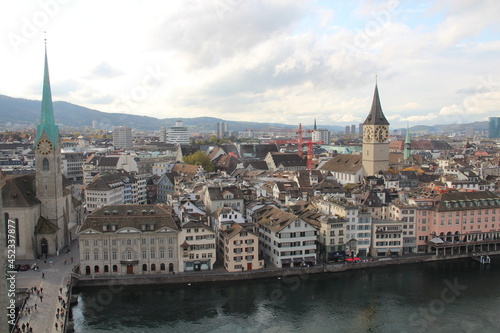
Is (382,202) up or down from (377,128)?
down

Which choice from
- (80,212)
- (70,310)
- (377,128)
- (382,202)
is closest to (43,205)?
(80,212)

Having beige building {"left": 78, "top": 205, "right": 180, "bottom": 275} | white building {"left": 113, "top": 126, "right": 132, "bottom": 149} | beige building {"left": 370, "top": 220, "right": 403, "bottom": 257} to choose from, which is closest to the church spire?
beige building {"left": 370, "top": 220, "right": 403, "bottom": 257}

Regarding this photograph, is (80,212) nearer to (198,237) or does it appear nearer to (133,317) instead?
(198,237)

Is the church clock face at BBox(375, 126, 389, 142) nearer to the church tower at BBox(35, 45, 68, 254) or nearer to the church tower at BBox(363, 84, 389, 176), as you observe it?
the church tower at BBox(363, 84, 389, 176)

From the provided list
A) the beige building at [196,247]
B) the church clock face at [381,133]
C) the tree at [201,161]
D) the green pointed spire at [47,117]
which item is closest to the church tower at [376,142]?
the church clock face at [381,133]

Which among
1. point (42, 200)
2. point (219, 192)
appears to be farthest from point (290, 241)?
point (42, 200)

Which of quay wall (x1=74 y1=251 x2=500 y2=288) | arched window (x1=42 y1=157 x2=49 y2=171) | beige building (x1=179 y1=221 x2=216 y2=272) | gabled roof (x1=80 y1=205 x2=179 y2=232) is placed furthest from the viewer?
arched window (x1=42 y1=157 x2=49 y2=171)

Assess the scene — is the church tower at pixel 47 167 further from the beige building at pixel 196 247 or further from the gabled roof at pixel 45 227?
the beige building at pixel 196 247
